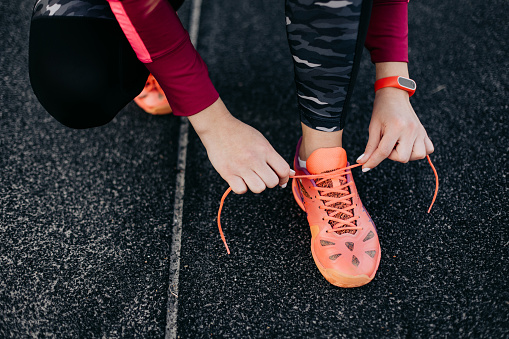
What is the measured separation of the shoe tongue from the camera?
75cm

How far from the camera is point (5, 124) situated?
41.6 inches

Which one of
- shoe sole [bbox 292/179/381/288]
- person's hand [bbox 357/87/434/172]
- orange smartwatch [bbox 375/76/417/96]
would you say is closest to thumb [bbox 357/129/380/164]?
person's hand [bbox 357/87/434/172]

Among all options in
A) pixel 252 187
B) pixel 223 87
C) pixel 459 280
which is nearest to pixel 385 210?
pixel 459 280

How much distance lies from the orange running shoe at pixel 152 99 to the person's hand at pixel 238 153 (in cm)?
37

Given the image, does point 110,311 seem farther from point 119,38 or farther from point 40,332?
point 119,38

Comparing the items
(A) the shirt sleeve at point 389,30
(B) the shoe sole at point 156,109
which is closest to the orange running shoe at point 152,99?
(B) the shoe sole at point 156,109

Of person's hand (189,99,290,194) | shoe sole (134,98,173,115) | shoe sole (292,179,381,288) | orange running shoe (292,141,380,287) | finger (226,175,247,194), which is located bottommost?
shoe sole (292,179,381,288)

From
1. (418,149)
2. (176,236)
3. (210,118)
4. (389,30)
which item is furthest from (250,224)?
(389,30)

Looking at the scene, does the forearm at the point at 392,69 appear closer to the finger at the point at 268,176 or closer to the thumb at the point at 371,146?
the thumb at the point at 371,146

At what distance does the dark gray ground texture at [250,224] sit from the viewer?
75cm

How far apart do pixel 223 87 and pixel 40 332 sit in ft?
2.52

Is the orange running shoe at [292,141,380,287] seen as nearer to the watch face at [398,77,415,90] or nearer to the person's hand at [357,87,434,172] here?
the person's hand at [357,87,434,172]

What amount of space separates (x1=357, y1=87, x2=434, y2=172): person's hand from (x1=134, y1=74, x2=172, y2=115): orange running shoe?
1.89 ft

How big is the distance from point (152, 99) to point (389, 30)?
24.7 inches
